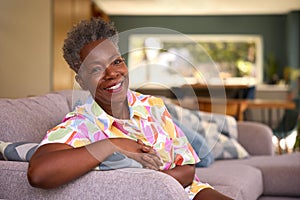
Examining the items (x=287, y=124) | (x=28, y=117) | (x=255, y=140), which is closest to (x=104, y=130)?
(x=28, y=117)

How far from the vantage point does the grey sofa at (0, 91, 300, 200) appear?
4.74 ft

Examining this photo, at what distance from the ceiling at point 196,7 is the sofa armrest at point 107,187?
360 inches

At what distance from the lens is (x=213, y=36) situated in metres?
12.7

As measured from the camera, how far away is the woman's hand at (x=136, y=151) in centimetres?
154

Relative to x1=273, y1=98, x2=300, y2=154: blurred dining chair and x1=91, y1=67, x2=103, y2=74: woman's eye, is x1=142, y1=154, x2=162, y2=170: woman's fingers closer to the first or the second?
x1=91, y1=67, x2=103, y2=74: woman's eye

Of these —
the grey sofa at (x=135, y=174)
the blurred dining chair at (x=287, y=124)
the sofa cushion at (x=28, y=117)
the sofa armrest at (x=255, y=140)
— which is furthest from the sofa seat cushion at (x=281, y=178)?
the blurred dining chair at (x=287, y=124)

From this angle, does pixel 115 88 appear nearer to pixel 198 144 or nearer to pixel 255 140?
pixel 198 144

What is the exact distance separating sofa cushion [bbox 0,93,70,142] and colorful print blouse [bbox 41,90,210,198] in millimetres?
340

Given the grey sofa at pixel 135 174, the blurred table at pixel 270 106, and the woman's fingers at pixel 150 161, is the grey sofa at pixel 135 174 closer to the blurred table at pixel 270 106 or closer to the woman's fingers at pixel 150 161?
the woman's fingers at pixel 150 161

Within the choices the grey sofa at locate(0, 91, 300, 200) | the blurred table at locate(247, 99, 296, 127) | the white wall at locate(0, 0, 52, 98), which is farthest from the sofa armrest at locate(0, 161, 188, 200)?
the white wall at locate(0, 0, 52, 98)

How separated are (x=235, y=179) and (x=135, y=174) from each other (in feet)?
3.99

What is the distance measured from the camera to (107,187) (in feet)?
4.80

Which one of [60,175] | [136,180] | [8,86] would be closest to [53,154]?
[60,175]

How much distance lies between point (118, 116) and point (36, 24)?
5081 millimetres
